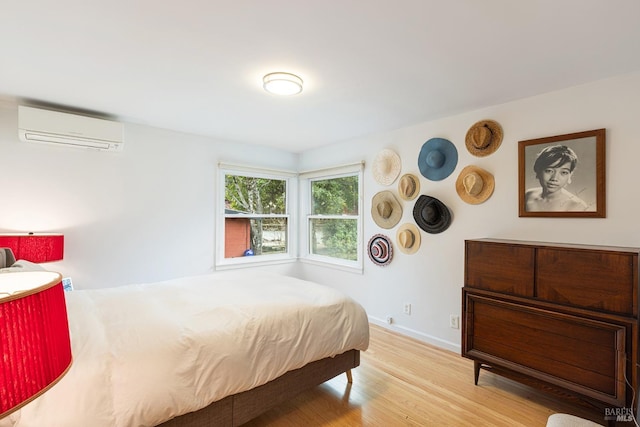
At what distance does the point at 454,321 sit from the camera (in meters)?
2.97

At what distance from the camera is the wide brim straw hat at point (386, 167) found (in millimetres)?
3480

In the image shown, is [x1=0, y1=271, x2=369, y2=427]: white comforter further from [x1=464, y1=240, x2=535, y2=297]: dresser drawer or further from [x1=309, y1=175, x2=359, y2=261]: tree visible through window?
[x1=309, y1=175, x2=359, y2=261]: tree visible through window

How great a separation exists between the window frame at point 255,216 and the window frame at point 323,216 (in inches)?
5.2

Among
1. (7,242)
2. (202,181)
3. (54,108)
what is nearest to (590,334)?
(202,181)

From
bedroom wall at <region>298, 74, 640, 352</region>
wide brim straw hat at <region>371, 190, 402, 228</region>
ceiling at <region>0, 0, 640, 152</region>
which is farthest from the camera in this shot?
wide brim straw hat at <region>371, 190, 402, 228</region>

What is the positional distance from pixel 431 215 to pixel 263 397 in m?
2.21

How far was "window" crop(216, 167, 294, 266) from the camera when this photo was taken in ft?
13.5

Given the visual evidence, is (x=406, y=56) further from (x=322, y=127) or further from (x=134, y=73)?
(x=134, y=73)

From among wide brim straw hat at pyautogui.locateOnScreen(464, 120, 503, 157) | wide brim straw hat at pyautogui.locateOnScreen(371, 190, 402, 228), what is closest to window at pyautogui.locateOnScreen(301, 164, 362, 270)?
wide brim straw hat at pyautogui.locateOnScreen(371, 190, 402, 228)

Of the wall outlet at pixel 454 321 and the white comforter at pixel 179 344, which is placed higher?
the white comforter at pixel 179 344

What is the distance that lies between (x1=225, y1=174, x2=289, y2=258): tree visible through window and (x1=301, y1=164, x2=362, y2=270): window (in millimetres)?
409

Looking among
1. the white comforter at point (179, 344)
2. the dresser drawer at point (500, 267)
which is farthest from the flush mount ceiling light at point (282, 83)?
the dresser drawer at point (500, 267)

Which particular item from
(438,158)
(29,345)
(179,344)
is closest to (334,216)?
(438,158)

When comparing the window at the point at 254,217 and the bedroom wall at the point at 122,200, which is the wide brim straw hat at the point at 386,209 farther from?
the bedroom wall at the point at 122,200
